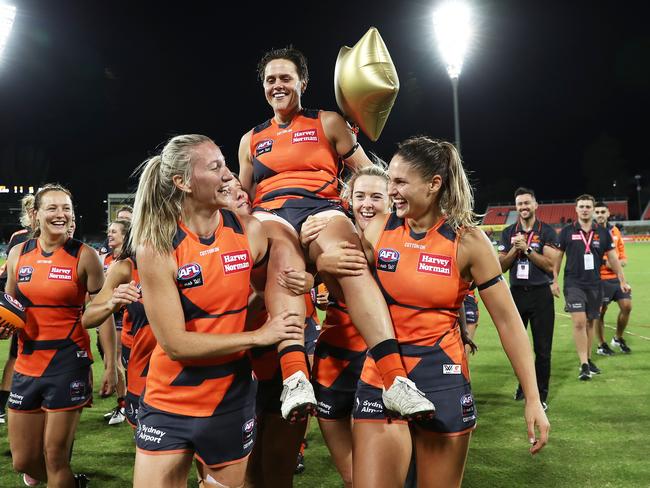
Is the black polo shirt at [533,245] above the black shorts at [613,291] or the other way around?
above

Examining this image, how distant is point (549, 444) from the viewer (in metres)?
5.82

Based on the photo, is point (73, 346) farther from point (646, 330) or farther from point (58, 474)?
point (646, 330)

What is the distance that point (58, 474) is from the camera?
417cm

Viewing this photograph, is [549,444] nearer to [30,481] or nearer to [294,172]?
[294,172]

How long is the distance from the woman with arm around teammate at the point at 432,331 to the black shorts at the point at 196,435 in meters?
0.64

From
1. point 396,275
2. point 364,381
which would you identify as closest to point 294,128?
point 396,275

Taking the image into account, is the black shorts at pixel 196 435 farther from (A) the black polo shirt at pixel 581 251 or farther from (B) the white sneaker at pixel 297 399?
(A) the black polo shirt at pixel 581 251

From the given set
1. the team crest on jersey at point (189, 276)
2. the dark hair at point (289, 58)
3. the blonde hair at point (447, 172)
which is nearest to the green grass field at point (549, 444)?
the blonde hair at point (447, 172)

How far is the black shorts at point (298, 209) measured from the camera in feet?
13.0

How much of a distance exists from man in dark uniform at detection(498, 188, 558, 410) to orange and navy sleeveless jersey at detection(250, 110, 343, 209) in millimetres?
3745

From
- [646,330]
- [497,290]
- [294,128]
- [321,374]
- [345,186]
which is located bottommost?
[646,330]

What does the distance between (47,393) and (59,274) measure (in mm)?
908

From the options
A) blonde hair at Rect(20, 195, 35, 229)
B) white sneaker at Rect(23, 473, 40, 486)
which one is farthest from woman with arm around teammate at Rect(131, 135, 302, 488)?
blonde hair at Rect(20, 195, 35, 229)

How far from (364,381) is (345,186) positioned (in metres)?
1.87
